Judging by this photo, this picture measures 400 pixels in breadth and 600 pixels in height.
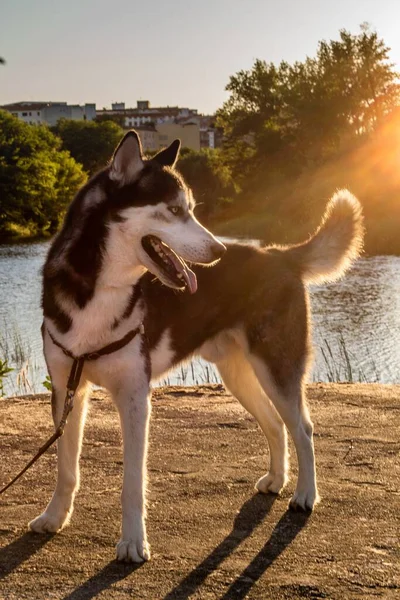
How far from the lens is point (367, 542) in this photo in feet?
15.8

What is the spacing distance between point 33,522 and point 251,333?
1654 mm

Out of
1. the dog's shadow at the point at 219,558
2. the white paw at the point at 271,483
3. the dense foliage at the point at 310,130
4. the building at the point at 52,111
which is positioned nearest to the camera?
the dog's shadow at the point at 219,558

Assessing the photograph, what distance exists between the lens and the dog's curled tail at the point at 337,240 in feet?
19.1

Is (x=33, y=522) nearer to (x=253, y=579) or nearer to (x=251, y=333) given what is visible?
(x=253, y=579)

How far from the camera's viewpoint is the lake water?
1263 cm

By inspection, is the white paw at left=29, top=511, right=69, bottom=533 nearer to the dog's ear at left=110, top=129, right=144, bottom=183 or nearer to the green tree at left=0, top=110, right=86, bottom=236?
the dog's ear at left=110, top=129, right=144, bottom=183

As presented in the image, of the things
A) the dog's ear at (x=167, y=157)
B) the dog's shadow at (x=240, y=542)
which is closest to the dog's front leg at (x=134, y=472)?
the dog's shadow at (x=240, y=542)

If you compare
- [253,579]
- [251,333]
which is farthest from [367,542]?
[251,333]

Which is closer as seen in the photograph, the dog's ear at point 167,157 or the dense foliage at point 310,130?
the dog's ear at point 167,157

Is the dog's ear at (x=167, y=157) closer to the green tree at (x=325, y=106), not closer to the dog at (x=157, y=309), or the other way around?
the dog at (x=157, y=309)

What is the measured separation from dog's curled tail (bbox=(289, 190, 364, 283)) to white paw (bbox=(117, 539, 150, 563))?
2133 millimetres

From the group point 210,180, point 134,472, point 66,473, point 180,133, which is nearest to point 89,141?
point 210,180

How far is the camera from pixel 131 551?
4.46 m

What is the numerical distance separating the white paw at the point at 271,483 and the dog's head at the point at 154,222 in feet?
5.65
